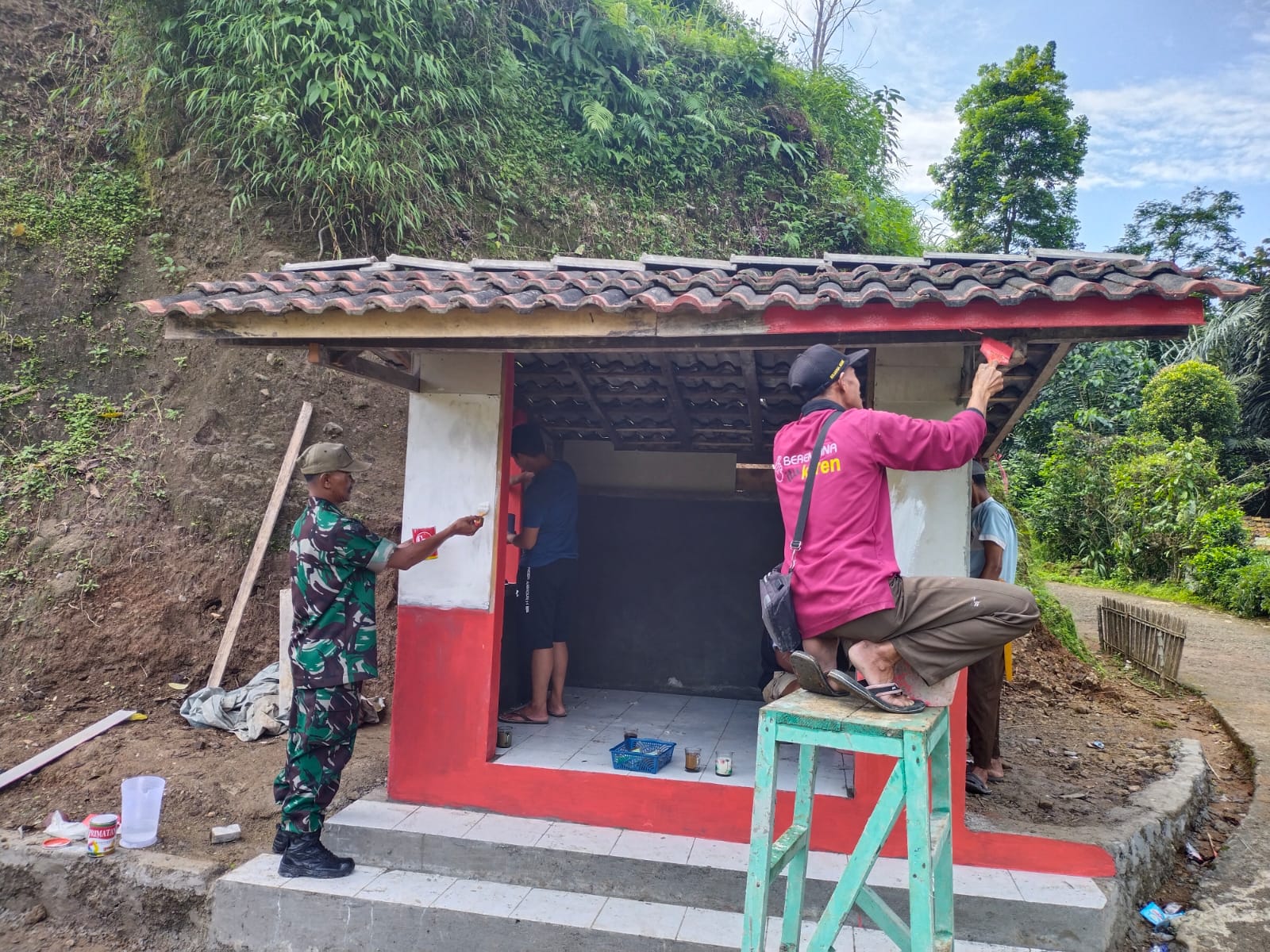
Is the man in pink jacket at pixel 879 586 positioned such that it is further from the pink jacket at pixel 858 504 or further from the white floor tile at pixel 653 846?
the white floor tile at pixel 653 846

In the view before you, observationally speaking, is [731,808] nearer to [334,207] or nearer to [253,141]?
[334,207]

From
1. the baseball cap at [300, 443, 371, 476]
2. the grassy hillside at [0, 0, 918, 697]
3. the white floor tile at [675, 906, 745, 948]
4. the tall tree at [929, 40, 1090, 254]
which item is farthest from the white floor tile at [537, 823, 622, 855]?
the tall tree at [929, 40, 1090, 254]

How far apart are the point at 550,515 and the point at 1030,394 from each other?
3371mm

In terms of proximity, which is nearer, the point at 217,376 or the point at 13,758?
the point at 13,758

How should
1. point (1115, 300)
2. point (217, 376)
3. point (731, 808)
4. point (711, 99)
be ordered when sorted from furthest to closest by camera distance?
1. point (711, 99)
2. point (217, 376)
3. point (731, 808)
4. point (1115, 300)

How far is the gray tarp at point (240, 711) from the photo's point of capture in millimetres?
6527

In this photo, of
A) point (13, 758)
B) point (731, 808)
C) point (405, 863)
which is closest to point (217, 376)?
point (13, 758)

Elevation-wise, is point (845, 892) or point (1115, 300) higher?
point (1115, 300)

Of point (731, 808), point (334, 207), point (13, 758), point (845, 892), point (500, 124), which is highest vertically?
point (500, 124)

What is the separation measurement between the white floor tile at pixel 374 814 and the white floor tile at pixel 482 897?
56cm

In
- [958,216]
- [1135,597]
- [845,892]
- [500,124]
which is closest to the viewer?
[845,892]

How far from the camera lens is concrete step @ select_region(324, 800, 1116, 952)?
12.7ft

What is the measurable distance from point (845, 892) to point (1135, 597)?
16.3 m

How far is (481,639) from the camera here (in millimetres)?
4996
